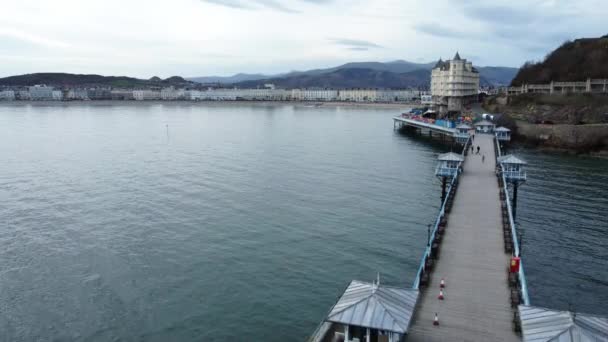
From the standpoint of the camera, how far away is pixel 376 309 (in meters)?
13.0

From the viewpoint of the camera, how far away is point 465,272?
62.2 ft

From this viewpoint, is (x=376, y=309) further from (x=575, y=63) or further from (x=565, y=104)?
(x=575, y=63)

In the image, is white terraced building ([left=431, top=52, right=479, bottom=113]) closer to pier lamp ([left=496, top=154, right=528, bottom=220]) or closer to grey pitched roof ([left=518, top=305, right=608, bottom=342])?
pier lamp ([left=496, top=154, right=528, bottom=220])

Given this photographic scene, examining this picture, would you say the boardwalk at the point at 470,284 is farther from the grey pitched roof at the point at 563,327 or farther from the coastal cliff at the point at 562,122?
the coastal cliff at the point at 562,122

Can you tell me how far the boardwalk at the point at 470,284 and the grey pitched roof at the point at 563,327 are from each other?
1834 millimetres

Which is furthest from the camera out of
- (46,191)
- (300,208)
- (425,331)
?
(46,191)

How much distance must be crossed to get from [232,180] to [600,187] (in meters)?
35.3

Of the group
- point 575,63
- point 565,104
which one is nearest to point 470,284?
point 565,104

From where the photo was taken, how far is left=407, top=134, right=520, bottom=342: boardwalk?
14570mm

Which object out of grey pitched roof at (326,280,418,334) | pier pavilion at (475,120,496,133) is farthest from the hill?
grey pitched roof at (326,280,418,334)

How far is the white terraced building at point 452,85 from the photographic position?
391ft

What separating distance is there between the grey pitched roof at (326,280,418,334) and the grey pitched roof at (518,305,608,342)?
3.20 meters

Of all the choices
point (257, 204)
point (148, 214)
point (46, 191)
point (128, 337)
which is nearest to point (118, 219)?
point (148, 214)

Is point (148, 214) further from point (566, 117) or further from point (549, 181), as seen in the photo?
point (566, 117)
